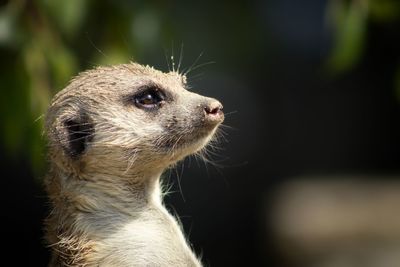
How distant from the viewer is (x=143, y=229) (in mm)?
3787

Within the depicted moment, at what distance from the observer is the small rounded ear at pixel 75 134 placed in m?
3.88

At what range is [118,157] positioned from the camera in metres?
3.96

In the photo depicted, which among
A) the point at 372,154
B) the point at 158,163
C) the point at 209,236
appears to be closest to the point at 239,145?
the point at 209,236

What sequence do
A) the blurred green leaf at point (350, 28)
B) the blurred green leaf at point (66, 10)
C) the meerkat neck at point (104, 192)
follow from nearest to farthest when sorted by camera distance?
the meerkat neck at point (104, 192)
the blurred green leaf at point (66, 10)
the blurred green leaf at point (350, 28)

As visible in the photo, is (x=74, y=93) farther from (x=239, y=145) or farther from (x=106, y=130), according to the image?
(x=239, y=145)

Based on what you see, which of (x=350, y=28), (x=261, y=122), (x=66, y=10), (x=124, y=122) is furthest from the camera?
(x=261, y=122)

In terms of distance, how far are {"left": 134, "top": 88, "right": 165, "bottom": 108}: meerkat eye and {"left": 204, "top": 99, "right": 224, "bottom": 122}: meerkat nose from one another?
26 cm

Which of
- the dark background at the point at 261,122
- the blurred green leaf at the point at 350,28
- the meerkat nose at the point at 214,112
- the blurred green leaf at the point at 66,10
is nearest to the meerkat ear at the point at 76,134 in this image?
the meerkat nose at the point at 214,112

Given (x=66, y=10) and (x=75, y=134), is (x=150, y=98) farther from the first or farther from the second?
(x=66, y=10)

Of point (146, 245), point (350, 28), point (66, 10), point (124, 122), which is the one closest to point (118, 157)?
point (124, 122)

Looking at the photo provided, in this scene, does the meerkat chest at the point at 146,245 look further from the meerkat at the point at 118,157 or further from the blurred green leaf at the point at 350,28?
the blurred green leaf at the point at 350,28

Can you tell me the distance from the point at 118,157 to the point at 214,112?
48 cm

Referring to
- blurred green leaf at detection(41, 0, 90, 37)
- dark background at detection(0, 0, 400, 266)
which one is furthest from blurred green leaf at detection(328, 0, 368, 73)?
dark background at detection(0, 0, 400, 266)

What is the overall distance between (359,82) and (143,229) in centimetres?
808
